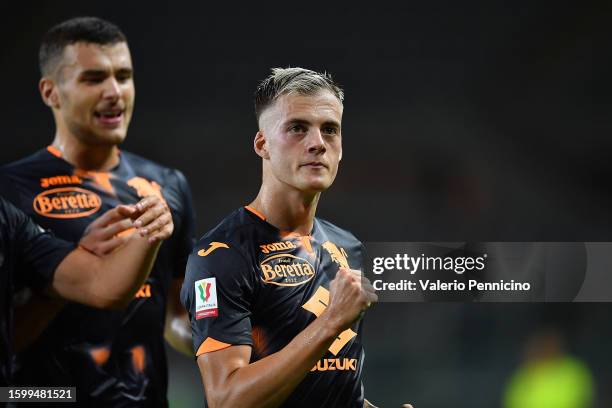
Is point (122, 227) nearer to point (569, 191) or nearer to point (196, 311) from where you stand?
point (196, 311)

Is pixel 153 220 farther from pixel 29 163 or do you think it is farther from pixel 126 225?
pixel 29 163

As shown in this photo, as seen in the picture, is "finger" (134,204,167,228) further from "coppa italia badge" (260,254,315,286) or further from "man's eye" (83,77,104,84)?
"man's eye" (83,77,104,84)

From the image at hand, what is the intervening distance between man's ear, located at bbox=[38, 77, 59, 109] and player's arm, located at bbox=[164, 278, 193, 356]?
1.07m

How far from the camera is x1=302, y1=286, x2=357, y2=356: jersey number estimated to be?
9.15ft

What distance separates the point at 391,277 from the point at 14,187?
6.10 feet

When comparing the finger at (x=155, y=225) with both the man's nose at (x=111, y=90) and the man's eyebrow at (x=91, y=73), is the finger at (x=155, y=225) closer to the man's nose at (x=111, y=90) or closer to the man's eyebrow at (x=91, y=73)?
the man's nose at (x=111, y=90)

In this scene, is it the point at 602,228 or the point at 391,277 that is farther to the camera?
the point at 602,228

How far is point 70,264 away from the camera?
12.2 ft

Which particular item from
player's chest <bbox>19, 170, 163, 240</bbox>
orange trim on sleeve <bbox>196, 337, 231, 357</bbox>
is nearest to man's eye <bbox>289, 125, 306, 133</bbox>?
orange trim on sleeve <bbox>196, 337, 231, 357</bbox>

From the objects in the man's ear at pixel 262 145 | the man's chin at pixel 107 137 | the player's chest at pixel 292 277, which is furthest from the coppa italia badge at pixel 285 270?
the man's chin at pixel 107 137

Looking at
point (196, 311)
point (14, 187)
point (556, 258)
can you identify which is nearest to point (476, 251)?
point (556, 258)

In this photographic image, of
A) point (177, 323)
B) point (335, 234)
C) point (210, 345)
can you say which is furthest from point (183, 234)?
point (210, 345)

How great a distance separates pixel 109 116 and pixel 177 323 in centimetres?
108

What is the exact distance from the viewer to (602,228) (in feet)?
20.7
